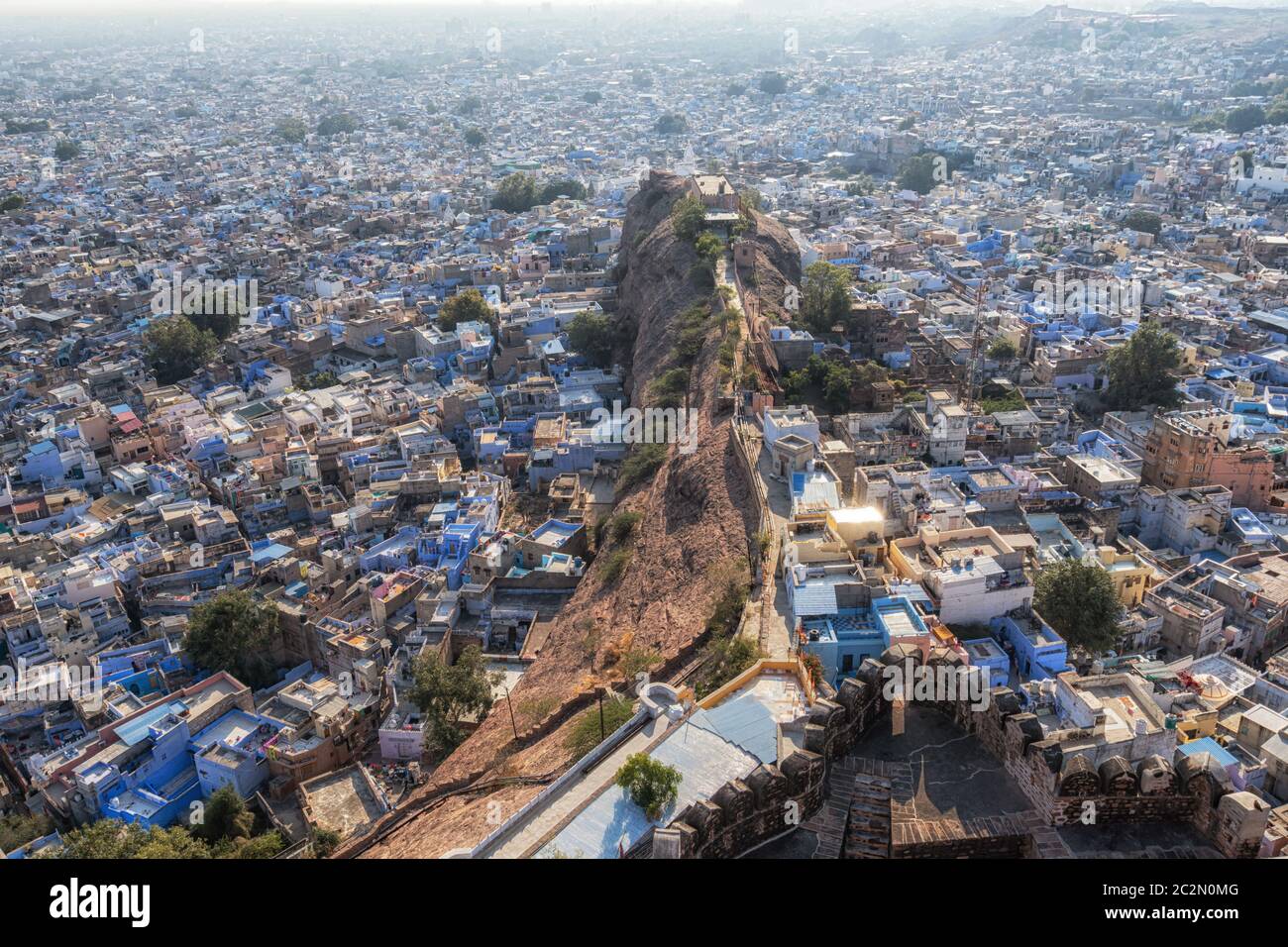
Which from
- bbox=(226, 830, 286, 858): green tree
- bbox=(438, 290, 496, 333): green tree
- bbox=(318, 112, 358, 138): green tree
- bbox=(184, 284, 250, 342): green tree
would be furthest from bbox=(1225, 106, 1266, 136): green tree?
bbox=(226, 830, 286, 858): green tree

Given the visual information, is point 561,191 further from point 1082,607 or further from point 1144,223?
point 1082,607

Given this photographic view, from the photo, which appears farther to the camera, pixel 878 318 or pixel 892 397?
pixel 878 318

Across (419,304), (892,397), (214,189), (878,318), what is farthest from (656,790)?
(214,189)

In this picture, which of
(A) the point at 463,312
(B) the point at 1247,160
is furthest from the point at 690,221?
(B) the point at 1247,160

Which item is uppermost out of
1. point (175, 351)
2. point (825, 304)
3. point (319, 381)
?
point (825, 304)

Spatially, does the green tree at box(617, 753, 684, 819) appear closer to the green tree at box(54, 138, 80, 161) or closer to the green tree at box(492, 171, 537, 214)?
the green tree at box(492, 171, 537, 214)

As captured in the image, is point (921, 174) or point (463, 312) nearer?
point (463, 312)
